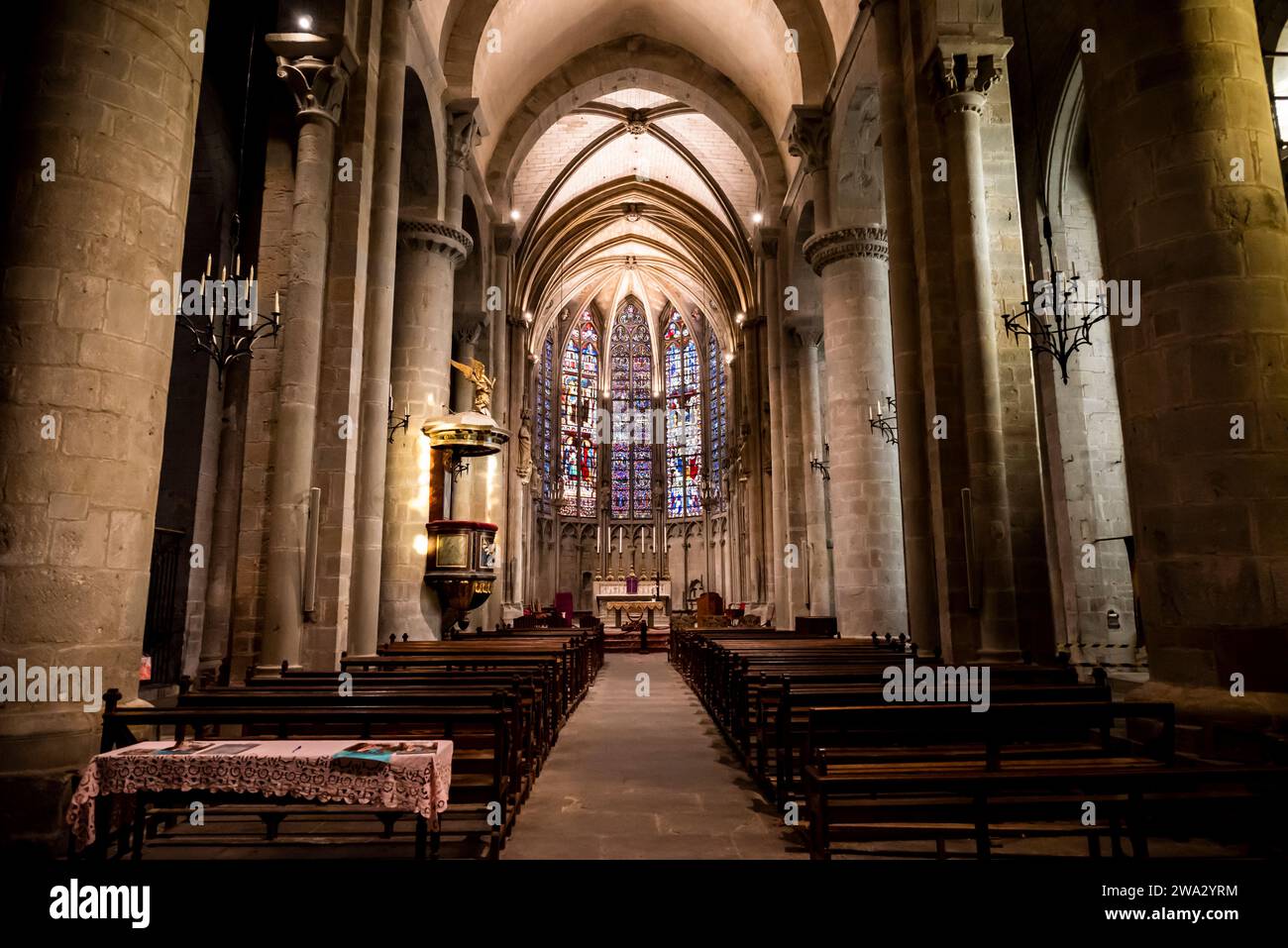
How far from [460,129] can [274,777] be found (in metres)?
13.6

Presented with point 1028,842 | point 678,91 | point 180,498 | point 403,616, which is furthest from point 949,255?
point 678,91

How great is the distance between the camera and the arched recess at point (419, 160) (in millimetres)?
13609

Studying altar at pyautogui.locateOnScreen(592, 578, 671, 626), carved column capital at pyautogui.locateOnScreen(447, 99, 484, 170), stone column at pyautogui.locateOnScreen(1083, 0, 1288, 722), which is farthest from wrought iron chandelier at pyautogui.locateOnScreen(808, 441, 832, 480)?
stone column at pyautogui.locateOnScreen(1083, 0, 1288, 722)

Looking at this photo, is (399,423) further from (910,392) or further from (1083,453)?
(1083,453)

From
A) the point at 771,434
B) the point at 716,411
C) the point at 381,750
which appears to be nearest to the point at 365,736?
the point at 381,750

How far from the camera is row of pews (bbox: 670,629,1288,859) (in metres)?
3.39

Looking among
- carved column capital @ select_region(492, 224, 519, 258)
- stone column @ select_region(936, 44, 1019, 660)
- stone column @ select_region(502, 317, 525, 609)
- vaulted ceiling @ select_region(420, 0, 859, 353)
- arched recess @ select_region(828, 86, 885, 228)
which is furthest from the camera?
stone column @ select_region(502, 317, 525, 609)

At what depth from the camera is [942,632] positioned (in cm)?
881

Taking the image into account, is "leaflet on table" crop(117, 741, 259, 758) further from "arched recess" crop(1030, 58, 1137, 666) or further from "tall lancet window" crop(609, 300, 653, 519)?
"tall lancet window" crop(609, 300, 653, 519)

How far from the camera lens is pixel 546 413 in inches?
1480

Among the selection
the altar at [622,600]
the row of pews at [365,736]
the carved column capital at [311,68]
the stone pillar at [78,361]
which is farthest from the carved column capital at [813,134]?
the altar at [622,600]

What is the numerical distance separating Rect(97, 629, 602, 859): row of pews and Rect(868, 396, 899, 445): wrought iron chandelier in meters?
8.66
